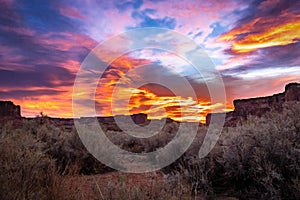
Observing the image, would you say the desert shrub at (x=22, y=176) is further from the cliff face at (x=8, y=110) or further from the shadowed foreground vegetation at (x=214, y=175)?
the cliff face at (x=8, y=110)

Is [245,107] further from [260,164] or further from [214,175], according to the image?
[260,164]

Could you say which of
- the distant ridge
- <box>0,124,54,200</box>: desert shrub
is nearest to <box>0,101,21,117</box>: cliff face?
the distant ridge

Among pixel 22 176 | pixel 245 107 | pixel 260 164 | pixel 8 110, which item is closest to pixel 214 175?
pixel 260 164

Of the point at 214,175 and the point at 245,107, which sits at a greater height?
the point at 245,107

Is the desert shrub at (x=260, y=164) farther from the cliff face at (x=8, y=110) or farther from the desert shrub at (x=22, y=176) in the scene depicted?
the cliff face at (x=8, y=110)

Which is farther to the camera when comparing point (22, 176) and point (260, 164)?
point (260, 164)

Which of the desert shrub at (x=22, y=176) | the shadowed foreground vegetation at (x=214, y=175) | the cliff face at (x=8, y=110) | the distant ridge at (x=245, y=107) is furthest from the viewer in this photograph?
the cliff face at (x=8, y=110)

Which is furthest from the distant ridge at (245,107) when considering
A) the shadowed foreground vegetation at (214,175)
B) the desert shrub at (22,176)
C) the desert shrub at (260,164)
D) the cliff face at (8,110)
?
the desert shrub at (22,176)

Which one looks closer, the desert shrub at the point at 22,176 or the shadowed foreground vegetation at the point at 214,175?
the desert shrub at the point at 22,176

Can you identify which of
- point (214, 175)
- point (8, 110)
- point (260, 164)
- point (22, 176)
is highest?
point (8, 110)

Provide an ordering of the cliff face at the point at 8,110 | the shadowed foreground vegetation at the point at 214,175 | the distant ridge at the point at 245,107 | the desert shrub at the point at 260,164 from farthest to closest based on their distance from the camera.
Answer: the cliff face at the point at 8,110 < the distant ridge at the point at 245,107 < the desert shrub at the point at 260,164 < the shadowed foreground vegetation at the point at 214,175

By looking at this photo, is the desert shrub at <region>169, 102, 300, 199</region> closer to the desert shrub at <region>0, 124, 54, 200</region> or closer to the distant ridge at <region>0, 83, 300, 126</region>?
the desert shrub at <region>0, 124, 54, 200</region>

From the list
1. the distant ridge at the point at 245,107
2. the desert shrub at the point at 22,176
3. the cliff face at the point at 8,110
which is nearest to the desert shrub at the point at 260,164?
the desert shrub at the point at 22,176

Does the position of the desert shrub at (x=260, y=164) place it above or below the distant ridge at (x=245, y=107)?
below
